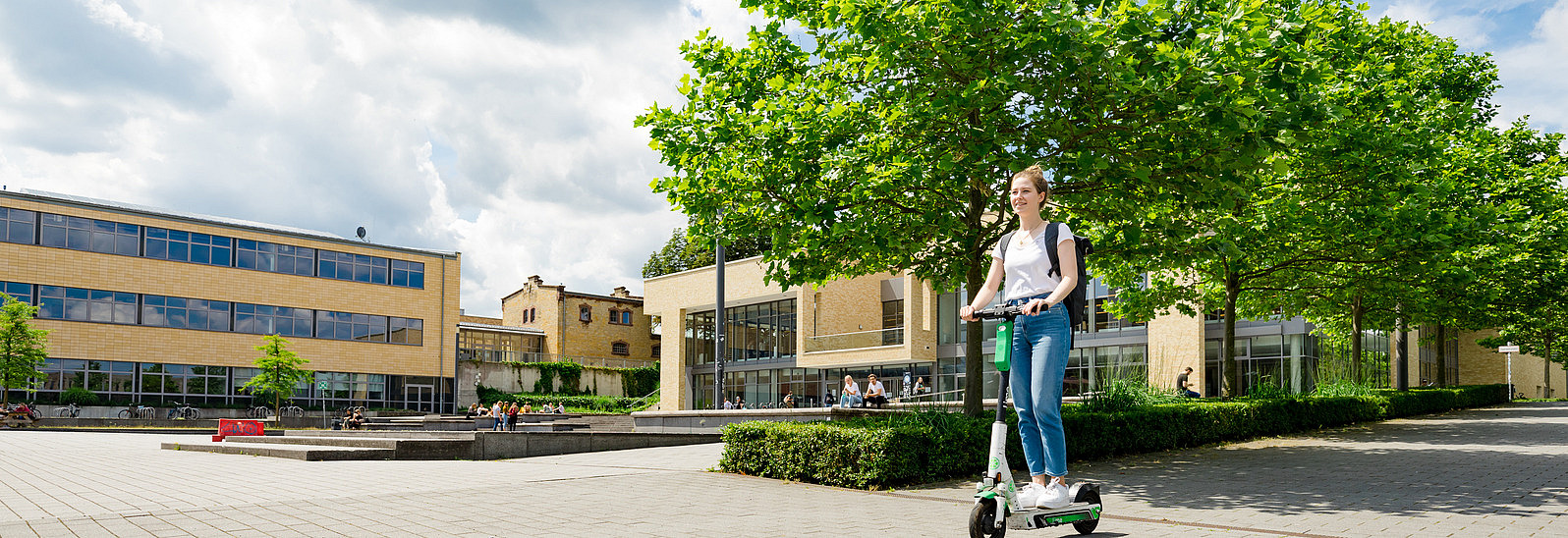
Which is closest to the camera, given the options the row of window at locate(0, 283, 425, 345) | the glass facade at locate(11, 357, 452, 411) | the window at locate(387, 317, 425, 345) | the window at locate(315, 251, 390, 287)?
the row of window at locate(0, 283, 425, 345)

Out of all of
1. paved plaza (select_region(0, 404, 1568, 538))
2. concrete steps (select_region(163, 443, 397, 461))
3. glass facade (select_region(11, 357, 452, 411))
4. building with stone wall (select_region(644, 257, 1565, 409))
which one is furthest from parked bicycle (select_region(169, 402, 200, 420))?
paved plaza (select_region(0, 404, 1568, 538))

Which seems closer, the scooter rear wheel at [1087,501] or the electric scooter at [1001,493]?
the electric scooter at [1001,493]

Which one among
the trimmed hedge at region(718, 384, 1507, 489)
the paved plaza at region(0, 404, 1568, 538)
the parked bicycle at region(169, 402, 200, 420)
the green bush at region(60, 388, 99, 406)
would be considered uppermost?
the trimmed hedge at region(718, 384, 1507, 489)

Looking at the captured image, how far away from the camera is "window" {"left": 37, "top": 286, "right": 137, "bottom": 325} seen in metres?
43.7

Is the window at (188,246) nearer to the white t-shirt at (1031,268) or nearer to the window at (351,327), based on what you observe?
the window at (351,327)

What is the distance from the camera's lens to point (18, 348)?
37.4m

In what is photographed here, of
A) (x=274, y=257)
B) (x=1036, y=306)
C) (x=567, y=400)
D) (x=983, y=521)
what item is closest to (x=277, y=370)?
(x=274, y=257)

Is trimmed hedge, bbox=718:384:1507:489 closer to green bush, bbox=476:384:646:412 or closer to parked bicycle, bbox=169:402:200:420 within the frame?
green bush, bbox=476:384:646:412

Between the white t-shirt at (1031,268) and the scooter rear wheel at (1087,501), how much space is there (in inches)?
46.3

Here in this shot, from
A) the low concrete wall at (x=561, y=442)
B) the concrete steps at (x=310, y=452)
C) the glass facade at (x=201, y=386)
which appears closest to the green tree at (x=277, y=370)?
the glass facade at (x=201, y=386)

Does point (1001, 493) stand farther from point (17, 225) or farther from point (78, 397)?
point (17, 225)

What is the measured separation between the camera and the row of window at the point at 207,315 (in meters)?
43.9


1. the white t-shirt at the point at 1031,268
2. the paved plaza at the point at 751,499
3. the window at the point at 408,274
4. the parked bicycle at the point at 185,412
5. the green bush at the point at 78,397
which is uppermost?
the window at the point at 408,274

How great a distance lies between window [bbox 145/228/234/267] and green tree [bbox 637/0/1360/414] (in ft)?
144
